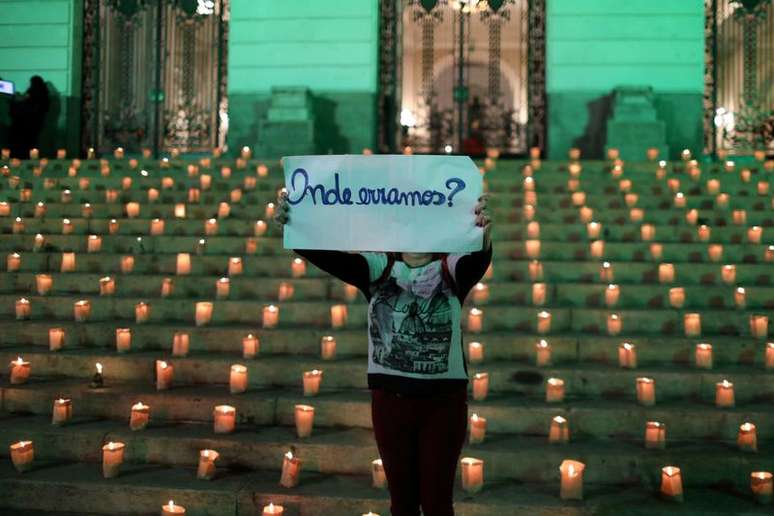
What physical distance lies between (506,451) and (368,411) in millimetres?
915

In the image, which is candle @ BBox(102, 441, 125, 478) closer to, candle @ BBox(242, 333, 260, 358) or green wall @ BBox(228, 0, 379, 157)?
candle @ BBox(242, 333, 260, 358)

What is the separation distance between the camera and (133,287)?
641 centimetres

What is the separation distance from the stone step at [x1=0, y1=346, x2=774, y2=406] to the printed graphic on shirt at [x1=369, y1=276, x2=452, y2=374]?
7.26 ft

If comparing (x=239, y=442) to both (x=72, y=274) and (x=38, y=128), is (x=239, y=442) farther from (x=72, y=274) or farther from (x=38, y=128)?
(x=38, y=128)

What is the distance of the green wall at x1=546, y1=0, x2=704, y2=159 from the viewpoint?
42.3 ft

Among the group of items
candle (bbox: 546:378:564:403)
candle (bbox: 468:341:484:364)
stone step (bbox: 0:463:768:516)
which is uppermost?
candle (bbox: 468:341:484:364)

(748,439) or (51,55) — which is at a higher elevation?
(51,55)

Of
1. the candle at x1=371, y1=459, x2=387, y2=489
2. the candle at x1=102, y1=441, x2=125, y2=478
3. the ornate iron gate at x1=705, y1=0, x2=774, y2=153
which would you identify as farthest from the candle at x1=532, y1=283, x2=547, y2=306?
the ornate iron gate at x1=705, y1=0, x2=774, y2=153

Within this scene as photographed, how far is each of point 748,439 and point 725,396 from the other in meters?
0.42

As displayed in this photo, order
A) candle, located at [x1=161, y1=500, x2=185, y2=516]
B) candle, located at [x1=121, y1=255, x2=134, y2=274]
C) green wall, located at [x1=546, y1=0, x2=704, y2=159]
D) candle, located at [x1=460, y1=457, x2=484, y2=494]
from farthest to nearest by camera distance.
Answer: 1. green wall, located at [x1=546, y1=0, x2=704, y2=159]
2. candle, located at [x1=121, y1=255, x2=134, y2=274]
3. candle, located at [x1=460, y1=457, x2=484, y2=494]
4. candle, located at [x1=161, y1=500, x2=185, y2=516]

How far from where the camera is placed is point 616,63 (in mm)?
13180

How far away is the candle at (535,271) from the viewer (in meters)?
6.37

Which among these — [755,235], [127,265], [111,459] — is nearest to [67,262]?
[127,265]

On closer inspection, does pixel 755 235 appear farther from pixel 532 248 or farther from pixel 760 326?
pixel 532 248
